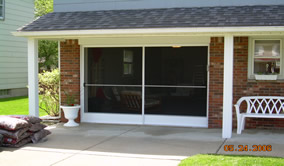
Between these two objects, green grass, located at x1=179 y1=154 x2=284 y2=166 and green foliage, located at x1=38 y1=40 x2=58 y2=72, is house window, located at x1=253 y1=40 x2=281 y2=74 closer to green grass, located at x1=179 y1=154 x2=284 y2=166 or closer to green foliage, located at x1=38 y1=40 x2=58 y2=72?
green grass, located at x1=179 y1=154 x2=284 y2=166

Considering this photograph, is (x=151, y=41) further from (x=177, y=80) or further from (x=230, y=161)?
(x=230, y=161)

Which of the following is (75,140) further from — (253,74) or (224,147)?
(253,74)

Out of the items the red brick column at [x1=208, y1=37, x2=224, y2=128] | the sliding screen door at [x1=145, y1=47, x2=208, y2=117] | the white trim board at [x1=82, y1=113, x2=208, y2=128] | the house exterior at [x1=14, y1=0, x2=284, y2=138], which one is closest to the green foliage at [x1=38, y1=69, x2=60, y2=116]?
the house exterior at [x1=14, y1=0, x2=284, y2=138]

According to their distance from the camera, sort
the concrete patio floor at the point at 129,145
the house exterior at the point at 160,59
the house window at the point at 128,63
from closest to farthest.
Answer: the concrete patio floor at the point at 129,145, the house exterior at the point at 160,59, the house window at the point at 128,63

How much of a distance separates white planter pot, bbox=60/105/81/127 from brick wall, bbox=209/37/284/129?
12.1 feet

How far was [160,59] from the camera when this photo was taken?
31.1ft

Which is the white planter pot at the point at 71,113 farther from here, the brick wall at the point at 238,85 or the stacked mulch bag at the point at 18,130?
the brick wall at the point at 238,85

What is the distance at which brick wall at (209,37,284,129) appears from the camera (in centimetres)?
884

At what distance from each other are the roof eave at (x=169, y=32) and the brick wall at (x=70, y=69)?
138cm

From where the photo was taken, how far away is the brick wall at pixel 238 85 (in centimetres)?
884

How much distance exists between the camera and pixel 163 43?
9.38 m

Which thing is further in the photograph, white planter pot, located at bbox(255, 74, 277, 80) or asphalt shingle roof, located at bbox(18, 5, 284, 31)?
white planter pot, located at bbox(255, 74, 277, 80)

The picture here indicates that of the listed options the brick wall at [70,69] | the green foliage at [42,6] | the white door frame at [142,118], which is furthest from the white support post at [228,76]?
the green foliage at [42,6]

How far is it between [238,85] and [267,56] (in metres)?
1.05
